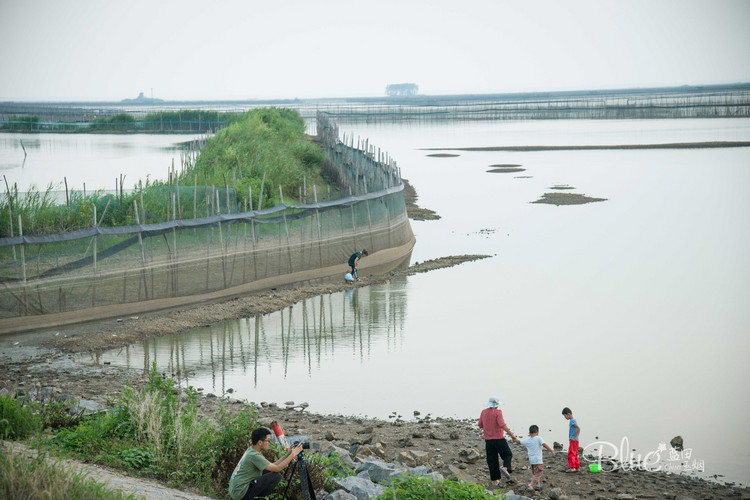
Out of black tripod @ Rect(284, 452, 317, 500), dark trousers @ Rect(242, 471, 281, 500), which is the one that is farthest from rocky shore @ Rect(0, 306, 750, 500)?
dark trousers @ Rect(242, 471, 281, 500)

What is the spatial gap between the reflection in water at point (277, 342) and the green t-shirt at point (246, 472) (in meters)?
7.79

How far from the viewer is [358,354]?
19.7m

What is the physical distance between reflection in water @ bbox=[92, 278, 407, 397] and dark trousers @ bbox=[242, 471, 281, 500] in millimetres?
7857

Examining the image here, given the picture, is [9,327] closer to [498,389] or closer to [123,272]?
[123,272]

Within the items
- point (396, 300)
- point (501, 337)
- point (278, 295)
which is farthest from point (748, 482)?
point (278, 295)

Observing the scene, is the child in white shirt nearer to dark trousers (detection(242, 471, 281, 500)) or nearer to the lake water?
the lake water

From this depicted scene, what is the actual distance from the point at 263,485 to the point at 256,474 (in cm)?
17

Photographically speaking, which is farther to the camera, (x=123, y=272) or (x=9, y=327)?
(x=123, y=272)

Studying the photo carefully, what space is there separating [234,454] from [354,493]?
6.06ft

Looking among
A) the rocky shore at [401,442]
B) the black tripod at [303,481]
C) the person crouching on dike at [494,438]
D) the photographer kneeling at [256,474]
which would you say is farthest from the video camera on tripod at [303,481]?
the person crouching on dike at [494,438]

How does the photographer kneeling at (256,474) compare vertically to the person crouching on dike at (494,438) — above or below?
above

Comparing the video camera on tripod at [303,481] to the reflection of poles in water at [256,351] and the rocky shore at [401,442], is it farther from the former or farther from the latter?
the reflection of poles in water at [256,351]

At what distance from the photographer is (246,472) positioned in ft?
29.3

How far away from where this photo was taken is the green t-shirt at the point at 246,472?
8898 mm
